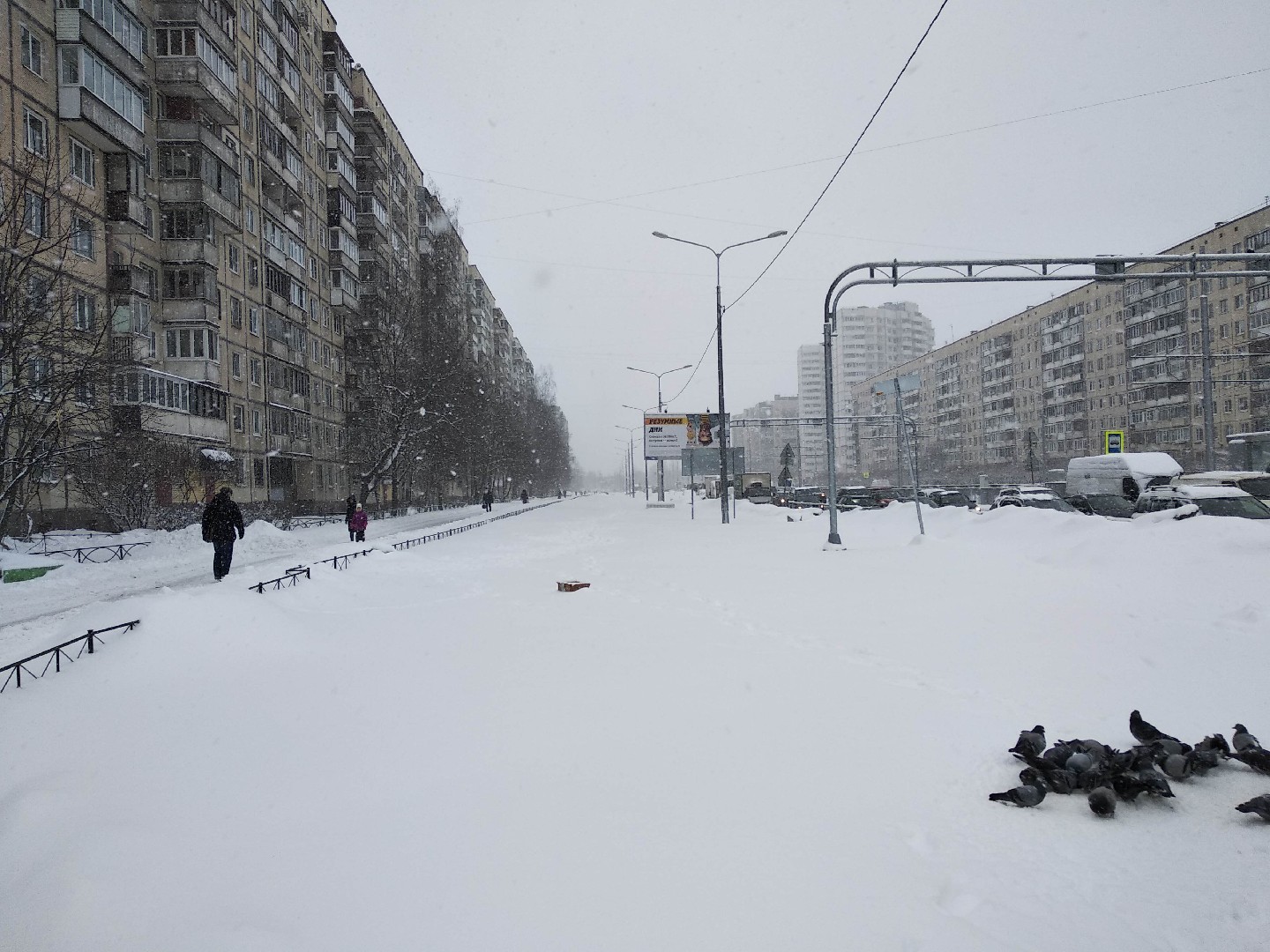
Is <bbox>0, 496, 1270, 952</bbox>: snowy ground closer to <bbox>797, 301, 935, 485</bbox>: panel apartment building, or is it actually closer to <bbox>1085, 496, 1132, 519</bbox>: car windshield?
<bbox>1085, 496, 1132, 519</bbox>: car windshield

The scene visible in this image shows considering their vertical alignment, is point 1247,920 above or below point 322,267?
below

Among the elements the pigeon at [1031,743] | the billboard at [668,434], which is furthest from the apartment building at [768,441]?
the pigeon at [1031,743]

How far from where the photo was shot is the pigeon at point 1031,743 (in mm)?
4887

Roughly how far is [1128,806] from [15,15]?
31713mm

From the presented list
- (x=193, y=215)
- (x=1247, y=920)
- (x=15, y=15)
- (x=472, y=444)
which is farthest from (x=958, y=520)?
(x=472, y=444)

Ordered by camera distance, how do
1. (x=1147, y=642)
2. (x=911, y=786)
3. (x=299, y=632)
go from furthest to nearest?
(x=299, y=632)
(x=1147, y=642)
(x=911, y=786)

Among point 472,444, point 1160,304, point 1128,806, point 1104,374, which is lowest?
point 1128,806

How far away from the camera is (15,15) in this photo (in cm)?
2281

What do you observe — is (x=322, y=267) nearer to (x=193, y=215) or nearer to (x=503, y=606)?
(x=193, y=215)

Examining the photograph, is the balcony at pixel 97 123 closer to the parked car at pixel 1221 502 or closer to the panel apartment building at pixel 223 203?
the panel apartment building at pixel 223 203

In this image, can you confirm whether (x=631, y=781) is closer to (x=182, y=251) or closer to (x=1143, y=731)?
(x=1143, y=731)

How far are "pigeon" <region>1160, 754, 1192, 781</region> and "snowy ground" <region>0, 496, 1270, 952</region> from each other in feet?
0.24

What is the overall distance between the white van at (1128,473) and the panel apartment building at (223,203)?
33.5m

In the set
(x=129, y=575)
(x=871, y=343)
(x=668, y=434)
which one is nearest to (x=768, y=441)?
(x=871, y=343)
